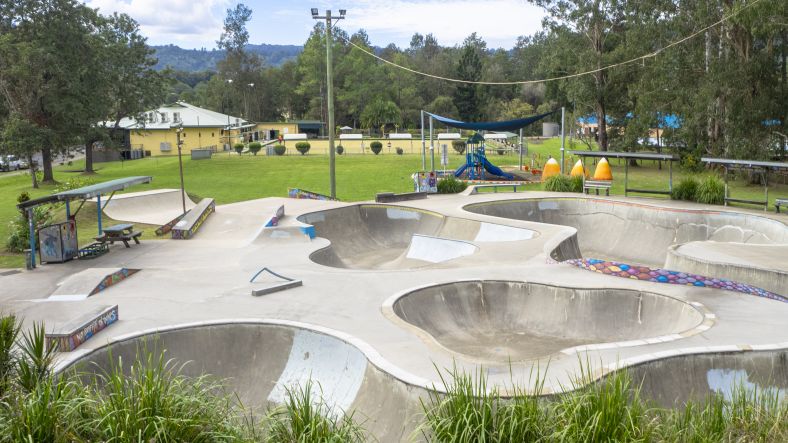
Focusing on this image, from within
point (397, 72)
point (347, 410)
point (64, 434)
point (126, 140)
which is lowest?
point (347, 410)

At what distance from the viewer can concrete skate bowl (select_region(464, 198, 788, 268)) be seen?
21200 millimetres

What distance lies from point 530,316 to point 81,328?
8.63 meters

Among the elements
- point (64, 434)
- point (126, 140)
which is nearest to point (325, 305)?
point (64, 434)

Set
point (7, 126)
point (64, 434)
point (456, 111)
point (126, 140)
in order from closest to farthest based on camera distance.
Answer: point (64, 434)
point (7, 126)
point (126, 140)
point (456, 111)

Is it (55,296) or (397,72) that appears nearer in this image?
(55,296)

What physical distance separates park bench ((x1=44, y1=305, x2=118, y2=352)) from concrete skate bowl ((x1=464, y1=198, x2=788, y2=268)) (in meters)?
11.8

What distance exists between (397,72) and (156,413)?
88095 millimetres

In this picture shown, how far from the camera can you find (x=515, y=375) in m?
9.05

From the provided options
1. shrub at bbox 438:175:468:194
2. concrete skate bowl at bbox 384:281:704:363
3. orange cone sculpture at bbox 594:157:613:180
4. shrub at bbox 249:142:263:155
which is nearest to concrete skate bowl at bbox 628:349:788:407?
concrete skate bowl at bbox 384:281:704:363

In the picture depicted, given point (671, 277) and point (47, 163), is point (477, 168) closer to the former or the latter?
point (671, 277)

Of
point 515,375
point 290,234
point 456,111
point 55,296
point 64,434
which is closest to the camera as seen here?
point 64,434

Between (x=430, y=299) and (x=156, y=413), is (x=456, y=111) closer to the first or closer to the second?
(x=430, y=299)

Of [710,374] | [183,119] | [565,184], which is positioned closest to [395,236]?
[565,184]

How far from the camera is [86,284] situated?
14.4 m
